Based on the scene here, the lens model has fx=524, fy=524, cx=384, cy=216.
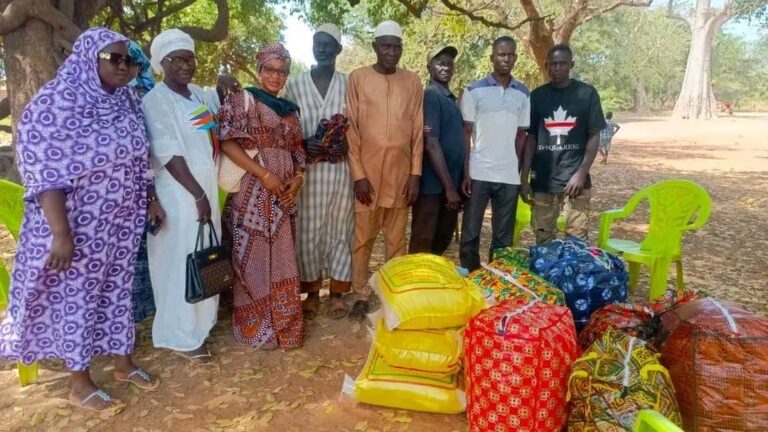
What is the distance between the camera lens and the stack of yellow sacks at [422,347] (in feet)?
9.18

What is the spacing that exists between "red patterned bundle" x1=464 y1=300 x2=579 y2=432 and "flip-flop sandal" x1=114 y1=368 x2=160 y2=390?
1872 millimetres

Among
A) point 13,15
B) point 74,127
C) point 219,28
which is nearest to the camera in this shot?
point 74,127

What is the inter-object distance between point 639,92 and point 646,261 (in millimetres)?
51631

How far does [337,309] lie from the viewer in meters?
4.05

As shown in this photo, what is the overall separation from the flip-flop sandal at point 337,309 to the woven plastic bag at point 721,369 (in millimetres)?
2302

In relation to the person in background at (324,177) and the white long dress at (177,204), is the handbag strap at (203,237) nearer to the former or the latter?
the white long dress at (177,204)

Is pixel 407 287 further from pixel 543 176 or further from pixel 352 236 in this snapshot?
pixel 543 176

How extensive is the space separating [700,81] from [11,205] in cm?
4067

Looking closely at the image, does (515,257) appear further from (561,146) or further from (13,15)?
(13,15)

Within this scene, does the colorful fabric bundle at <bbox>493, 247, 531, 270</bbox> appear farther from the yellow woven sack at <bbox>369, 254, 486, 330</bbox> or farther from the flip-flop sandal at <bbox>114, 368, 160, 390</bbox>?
the flip-flop sandal at <bbox>114, 368, 160, 390</bbox>

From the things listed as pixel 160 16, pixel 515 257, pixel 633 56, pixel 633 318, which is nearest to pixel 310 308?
pixel 515 257

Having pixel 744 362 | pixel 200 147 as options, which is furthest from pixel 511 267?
pixel 200 147

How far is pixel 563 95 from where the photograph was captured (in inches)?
165

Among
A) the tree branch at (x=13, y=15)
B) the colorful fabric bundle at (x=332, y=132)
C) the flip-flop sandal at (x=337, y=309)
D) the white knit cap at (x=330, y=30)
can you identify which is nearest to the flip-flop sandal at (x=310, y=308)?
the flip-flop sandal at (x=337, y=309)
